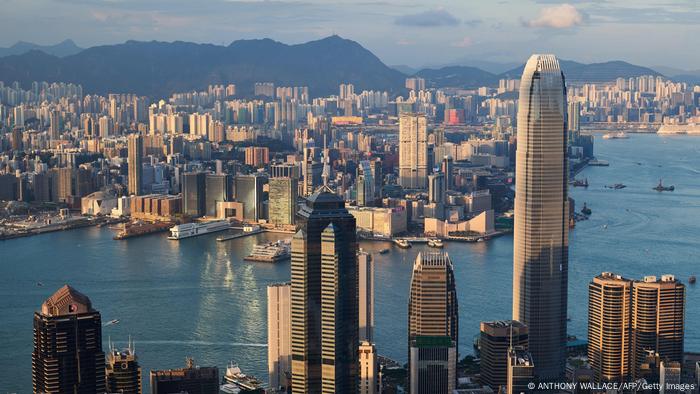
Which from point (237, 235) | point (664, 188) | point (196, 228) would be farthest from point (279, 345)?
point (664, 188)

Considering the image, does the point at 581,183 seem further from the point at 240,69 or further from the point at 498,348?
the point at 240,69

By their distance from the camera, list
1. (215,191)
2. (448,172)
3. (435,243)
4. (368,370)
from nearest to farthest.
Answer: (368,370)
(435,243)
(215,191)
(448,172)

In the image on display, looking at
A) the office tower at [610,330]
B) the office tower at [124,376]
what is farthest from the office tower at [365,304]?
the office tower at [124,376]

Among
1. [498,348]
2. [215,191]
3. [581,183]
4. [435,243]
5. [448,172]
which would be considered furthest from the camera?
[581,183]

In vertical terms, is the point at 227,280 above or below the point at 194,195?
below

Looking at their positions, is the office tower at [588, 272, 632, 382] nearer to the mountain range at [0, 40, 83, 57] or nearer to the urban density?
the urban density

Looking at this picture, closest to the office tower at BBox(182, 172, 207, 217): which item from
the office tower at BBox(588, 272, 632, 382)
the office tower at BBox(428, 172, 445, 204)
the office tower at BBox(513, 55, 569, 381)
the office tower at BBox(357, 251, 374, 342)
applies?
the office tower at BBox(428, 172, 445, 204)
